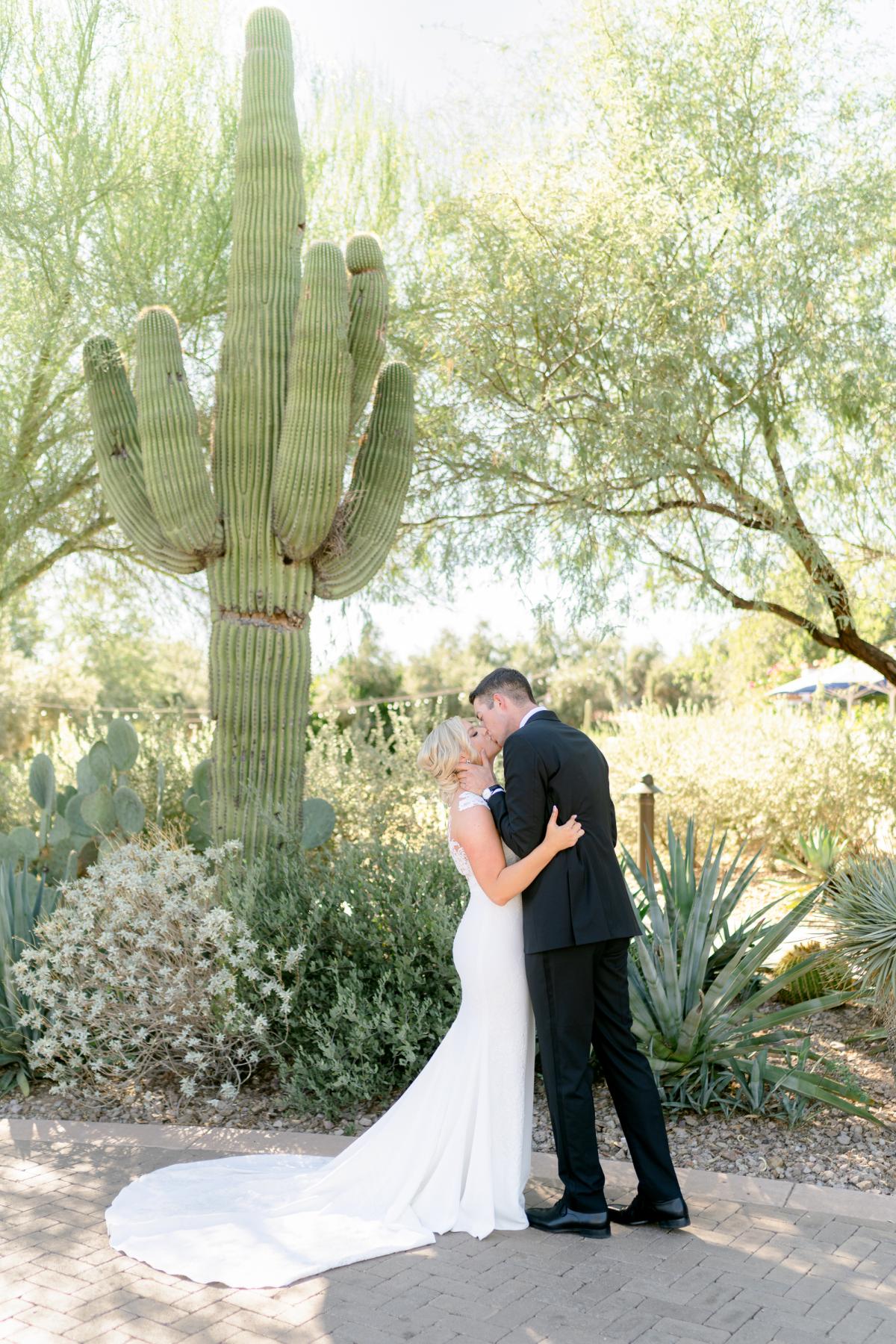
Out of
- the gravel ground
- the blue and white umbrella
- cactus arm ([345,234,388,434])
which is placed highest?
cactus arm ([345,234,388,434])

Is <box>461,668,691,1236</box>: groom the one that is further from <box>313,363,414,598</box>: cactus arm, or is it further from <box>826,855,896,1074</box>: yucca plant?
<box>313,363,414,598</box>: cactus arm

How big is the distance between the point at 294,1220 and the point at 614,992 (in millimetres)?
1297

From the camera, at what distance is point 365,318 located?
6.99 m

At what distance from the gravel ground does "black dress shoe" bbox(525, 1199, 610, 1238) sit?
0.73 meters

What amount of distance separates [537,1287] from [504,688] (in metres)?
1.90

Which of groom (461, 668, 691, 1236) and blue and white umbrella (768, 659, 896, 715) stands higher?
blue and white umbrella (768, 659, 896, 715)

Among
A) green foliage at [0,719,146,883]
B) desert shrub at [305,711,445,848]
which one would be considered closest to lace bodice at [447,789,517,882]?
green foliage at [0,719,146,883]

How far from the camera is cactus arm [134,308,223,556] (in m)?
6.36

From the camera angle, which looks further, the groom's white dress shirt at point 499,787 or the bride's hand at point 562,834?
the groom's white dress shirt at point 499,787

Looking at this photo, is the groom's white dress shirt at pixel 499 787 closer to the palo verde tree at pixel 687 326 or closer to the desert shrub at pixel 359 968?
the desert shrub at pixel 359 968

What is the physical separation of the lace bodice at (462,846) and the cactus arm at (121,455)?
9.73 ft

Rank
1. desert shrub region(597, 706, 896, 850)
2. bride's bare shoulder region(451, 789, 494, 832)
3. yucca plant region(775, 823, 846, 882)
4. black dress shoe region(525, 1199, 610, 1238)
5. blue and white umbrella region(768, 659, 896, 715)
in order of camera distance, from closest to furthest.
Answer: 1. black dress shoe region(525, 1199, 610, 1238)
2. bride's bare shoulder region(451, 789, 494, 832)
3. yucca plant region(775, 823, 846, 882)
4. desert shrub region(597, 706, 896, 850)
5. blue and white umbrella region(768, 659, 896, 715)

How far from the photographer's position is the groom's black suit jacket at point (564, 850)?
13.0 feet

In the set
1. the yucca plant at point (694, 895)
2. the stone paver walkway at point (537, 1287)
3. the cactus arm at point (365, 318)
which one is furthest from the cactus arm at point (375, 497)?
the stone paver walkway at point (537, 1287)
